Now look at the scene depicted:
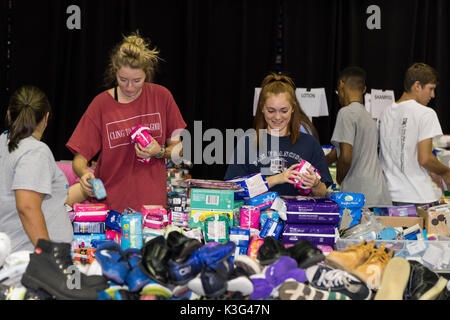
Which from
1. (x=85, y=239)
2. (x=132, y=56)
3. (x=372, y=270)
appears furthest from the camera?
(x=132, y=56)

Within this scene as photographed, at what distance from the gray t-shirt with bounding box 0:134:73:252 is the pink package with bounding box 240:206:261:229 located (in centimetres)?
84

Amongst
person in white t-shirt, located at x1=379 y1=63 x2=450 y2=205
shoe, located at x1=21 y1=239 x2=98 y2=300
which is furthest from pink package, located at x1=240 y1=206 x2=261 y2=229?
person in white t-shirt, located at x1=379 y1=63 x2=450 y2=205

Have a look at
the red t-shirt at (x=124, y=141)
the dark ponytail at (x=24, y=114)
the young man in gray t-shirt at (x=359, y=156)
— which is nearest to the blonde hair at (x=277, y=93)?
the red t-shirt at (x=124, y=141)

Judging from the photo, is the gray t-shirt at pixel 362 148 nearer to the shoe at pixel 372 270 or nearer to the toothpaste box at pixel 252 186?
the toothpaste box at pixel 252 186

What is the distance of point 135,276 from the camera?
1875 millimetres

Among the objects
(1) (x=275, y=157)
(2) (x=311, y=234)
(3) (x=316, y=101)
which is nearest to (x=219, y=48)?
(3) (x=316, y=101)

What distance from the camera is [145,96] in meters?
3.09

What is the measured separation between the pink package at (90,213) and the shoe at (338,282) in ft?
3.64

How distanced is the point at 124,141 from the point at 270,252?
4.37ft

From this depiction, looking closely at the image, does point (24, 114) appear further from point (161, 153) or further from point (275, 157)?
point (275, 157)

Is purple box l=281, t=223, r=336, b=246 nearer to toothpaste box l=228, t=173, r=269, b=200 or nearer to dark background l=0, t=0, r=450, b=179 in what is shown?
toothpaste box l=228, t=173, r=269, b=200

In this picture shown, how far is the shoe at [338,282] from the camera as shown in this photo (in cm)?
195
